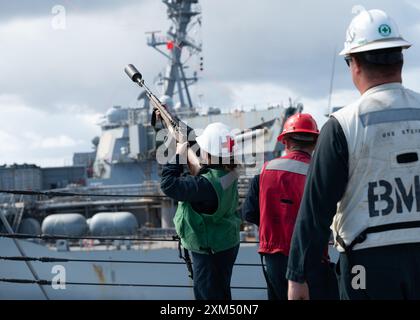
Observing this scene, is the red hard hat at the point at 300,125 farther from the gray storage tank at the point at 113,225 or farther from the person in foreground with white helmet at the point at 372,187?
the gray storage tank at the point at 113,225

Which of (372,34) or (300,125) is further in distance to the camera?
(300,125)

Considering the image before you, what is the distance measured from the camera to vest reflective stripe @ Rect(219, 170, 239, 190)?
15.1 feet

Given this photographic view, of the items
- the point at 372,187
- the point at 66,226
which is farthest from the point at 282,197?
the point at 66,226

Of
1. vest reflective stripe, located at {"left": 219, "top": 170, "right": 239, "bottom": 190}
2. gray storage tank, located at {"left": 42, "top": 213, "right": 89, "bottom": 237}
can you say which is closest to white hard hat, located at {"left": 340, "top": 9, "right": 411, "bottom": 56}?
vest reflective stripe, located at {"left": 219, "top": 170, "right": 239, "bottom": 190}

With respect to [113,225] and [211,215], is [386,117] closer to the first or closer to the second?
[211,215]

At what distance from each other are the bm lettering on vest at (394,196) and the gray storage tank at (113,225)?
68.8 ft

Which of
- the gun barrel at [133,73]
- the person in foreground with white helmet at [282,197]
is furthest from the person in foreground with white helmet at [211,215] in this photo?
the gun barrel at [133,73]

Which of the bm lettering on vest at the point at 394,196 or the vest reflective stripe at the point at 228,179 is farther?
the vest reflective stripe at the point at 228,179

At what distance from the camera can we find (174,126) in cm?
504

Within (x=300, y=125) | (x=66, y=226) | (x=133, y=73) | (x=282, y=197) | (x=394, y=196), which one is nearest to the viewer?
(x=394, y=196)

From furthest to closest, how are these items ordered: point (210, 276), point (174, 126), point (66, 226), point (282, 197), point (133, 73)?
1. point (66, 226)
2. point (133, 73)
3. point (174, 126)
4. point (210, 276)
5. point (282, 197)

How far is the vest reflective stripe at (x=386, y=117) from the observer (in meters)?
2.99

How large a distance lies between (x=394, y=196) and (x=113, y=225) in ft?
70.1
